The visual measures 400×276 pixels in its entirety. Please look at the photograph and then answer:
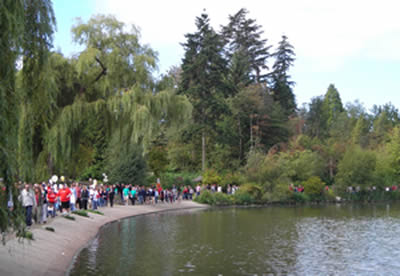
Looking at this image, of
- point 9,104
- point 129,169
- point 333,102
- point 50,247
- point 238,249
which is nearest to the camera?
point 9,104

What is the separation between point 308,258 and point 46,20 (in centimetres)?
1205

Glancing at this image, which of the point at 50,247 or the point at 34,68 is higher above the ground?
the point at 34,68

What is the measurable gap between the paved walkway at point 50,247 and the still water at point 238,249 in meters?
0.51

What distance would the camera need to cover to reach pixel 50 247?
640 inches

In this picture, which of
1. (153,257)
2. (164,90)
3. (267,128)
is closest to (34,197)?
(153,257)

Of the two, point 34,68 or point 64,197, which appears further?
point 64,197

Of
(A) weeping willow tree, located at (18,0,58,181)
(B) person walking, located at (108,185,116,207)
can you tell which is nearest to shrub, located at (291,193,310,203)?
(B) person walking, located at (108,185,116,207)

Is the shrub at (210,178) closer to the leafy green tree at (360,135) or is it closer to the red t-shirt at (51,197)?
the red t-shirt at (51,197)

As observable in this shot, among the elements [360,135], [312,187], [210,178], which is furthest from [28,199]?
[360,135]

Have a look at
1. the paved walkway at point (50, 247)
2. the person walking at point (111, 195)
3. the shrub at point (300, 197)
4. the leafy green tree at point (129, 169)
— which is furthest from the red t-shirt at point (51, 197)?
the shrub at point (300, 197)

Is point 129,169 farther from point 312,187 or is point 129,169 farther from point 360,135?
point 360,135

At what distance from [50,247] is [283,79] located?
69.3 m

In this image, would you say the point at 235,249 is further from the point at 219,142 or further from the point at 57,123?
the point at 219,142

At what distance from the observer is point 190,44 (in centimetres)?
6250
